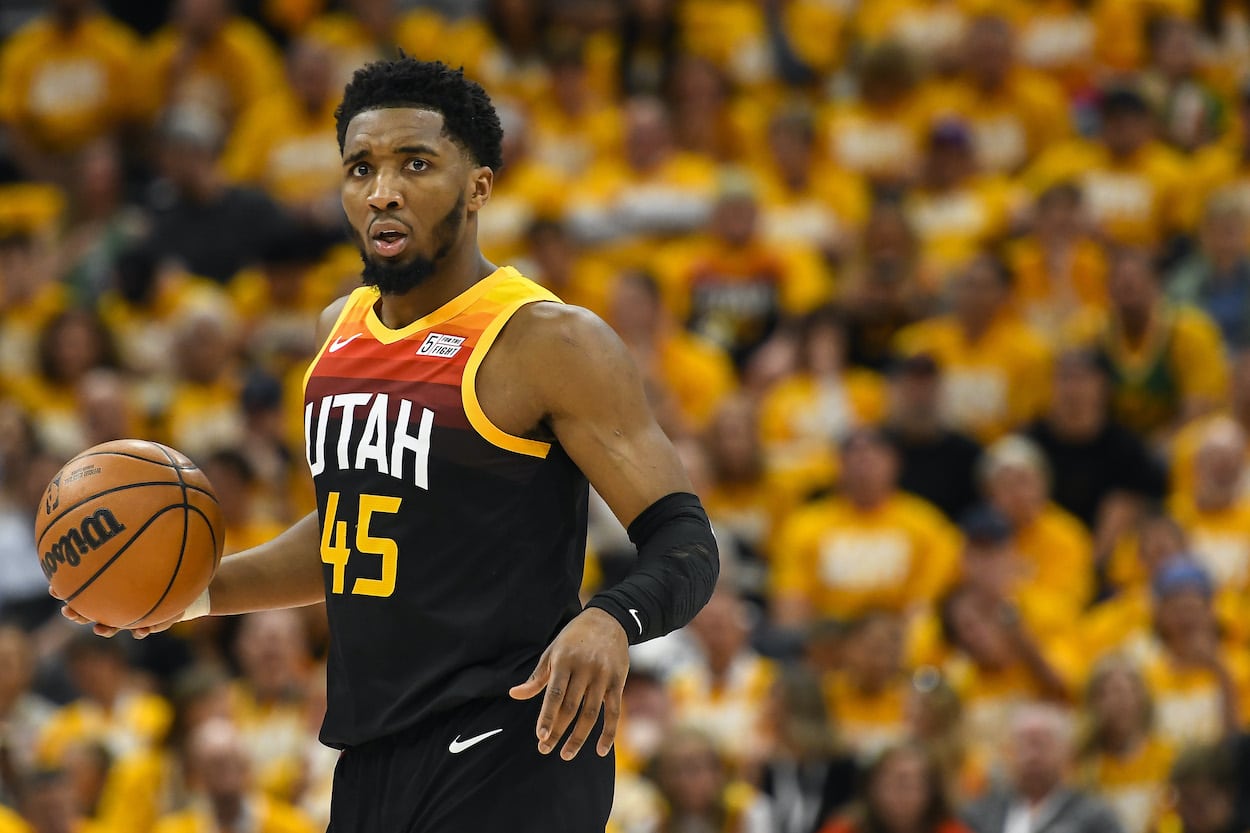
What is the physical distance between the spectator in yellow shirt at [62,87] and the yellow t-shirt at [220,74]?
0.62 feet

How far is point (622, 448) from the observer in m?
3.72

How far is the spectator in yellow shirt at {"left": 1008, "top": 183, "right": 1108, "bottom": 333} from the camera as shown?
10.2 m

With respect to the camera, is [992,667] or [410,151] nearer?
[410,151]

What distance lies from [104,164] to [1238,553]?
7109 mm

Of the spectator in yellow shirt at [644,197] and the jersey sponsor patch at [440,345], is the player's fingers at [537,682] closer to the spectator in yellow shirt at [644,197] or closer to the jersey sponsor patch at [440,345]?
the jersey sponsor patch at [440,345]

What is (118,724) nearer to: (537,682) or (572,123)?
(572,123)

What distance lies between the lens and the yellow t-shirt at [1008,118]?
1155cm

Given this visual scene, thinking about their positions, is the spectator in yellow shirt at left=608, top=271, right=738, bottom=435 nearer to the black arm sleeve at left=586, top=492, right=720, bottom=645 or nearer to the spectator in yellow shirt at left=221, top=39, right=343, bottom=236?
the spectator in yellow shirt at left=221, top=39, right=343, bottom=236

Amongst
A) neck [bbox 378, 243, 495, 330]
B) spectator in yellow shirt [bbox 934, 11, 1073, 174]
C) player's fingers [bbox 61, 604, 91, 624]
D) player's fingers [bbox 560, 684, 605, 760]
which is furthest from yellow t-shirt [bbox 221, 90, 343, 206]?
player's fingers [bbox 560, 684, 605, 760]

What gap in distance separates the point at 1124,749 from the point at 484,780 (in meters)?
4.95

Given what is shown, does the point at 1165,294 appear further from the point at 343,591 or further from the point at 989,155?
the point at 343,591

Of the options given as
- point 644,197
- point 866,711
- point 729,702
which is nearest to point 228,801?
point 729,702

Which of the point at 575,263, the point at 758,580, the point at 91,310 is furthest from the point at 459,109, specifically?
the point at 91,310

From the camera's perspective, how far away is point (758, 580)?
9.49 meters
